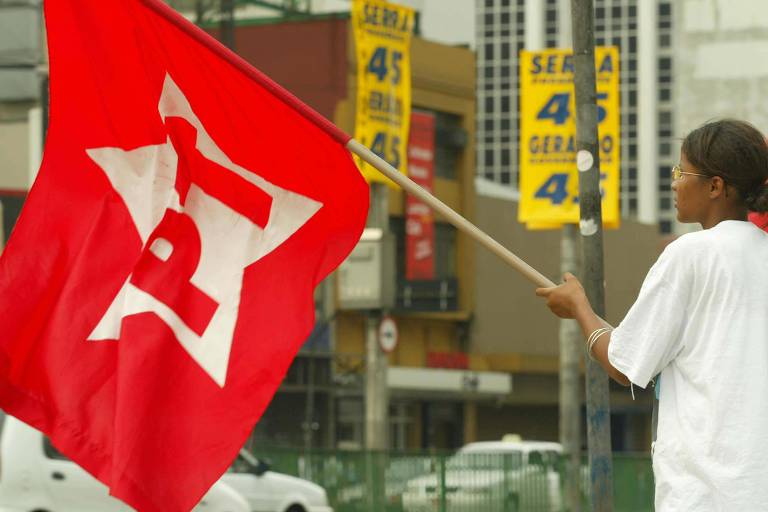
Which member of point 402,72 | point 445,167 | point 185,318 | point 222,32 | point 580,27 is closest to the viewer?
point 185,318

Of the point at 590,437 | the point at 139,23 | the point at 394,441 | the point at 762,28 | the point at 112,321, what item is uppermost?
the point at 762,28

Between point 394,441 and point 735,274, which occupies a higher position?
point 735,274

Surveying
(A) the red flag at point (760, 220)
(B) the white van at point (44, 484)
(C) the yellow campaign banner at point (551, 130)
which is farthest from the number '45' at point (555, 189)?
(A) the red flag at point (760, 220)

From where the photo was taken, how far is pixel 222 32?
3750 cm

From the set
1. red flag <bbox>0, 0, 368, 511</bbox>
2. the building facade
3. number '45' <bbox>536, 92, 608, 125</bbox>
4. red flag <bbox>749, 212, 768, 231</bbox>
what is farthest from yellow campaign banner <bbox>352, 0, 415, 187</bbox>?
the building facade

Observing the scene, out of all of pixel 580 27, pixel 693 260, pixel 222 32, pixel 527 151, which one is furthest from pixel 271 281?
pixel 222 32

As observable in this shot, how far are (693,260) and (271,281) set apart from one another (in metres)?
2.36

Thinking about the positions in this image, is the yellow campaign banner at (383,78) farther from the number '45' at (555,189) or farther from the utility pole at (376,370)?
the number '45' at (555,189)

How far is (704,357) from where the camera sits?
3746 mm

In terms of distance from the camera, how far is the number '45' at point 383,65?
29.5m

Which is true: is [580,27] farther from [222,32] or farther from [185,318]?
[222,32]

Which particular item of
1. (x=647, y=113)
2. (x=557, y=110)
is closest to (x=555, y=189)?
(x=557, y=110)

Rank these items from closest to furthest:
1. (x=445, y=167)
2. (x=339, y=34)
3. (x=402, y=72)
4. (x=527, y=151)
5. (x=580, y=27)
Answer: (x=580, y=27)
(x=527, y=151)
(x=402, y=72)
(x=339, y=34)
(x=445, y=167)

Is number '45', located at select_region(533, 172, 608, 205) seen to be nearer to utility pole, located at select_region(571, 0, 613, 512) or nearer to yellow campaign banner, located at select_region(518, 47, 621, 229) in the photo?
yellow campaign banner, located at select_region(518, 47, 621, 229)
